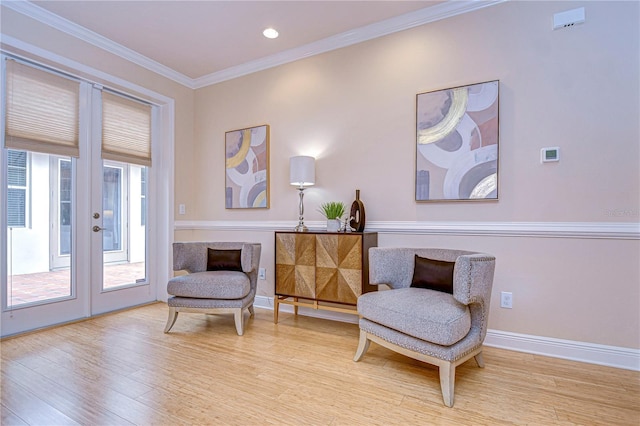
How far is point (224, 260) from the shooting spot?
3.12 meters

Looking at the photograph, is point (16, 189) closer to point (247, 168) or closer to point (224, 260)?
point (224, 260)

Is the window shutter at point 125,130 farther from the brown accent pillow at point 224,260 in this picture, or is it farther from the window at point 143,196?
the brown accent pillow at point 224,260

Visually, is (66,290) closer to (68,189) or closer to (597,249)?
(68,189)

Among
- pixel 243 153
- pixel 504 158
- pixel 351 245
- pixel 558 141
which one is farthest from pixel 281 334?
pixel 558 141

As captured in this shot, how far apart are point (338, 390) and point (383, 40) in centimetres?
288

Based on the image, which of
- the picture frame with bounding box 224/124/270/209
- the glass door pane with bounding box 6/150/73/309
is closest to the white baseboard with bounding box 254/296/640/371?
the picture frame with bounding box 224/124/270/209

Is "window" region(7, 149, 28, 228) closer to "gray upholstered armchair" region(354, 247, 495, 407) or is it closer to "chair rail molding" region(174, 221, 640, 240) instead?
"chair rail molding" region(174, 221, 640, 240)

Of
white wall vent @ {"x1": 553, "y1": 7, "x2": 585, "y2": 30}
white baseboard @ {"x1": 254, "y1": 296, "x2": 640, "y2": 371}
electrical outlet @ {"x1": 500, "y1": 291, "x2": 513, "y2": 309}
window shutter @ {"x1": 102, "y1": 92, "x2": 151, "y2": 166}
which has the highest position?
white wall vent @ {"x1": 553, "y1": 7, "x2": 585, "y2": 30}

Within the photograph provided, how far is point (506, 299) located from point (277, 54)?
3.20 m

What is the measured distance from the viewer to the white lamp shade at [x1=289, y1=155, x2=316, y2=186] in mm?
3098

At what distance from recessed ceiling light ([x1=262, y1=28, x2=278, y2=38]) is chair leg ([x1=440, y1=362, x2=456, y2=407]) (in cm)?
306

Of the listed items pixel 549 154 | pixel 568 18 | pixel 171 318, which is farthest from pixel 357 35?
pixel 171 318

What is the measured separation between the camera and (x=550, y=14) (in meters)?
2.37

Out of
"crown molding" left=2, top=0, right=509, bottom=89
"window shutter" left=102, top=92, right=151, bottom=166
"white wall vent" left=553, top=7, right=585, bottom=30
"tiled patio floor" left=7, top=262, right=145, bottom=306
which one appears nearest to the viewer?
"white wall vent" left=553, top=7, right=585, bottom=30
